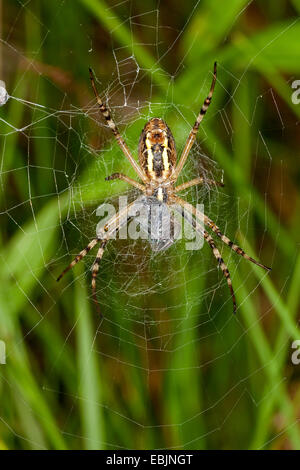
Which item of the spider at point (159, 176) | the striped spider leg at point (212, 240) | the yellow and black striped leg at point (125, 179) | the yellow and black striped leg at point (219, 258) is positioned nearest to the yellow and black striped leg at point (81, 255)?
the spider at point (159, 176)

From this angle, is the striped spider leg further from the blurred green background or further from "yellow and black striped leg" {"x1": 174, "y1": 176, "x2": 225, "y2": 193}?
"yellow and black striped leg" {"x1": 174, "y1": 176, "x2": 225, "y2": 193}

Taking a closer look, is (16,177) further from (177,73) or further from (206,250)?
(206,250)

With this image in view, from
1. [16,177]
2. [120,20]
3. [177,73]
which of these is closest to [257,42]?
[177,73]

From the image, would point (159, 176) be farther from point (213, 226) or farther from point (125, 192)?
point (213, 226)

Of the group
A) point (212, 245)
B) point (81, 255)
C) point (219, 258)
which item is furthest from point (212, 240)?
point (81, 255)

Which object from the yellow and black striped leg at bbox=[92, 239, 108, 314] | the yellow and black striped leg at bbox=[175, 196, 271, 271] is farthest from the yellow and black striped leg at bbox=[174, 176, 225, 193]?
the yellow and black striped leg at bbox=[92, 239, 108, 314]
